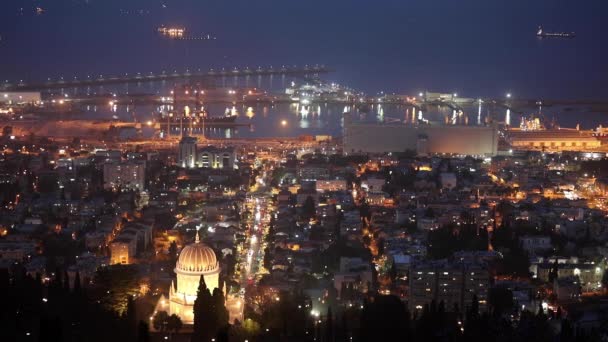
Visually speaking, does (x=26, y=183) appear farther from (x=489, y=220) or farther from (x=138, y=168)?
(x=489, y=220)

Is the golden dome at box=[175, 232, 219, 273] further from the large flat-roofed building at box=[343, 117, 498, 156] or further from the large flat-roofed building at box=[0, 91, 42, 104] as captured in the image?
the large flat-roofed building at box=[0, 91, 42, 104]

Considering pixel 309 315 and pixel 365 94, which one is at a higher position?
pixel 365 94

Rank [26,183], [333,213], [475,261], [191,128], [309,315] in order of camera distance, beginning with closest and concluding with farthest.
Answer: [309,315] → [475,261] → [333,213] → [26,183] → [191,128]

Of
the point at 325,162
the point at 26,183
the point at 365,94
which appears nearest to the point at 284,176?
the point at 325,162

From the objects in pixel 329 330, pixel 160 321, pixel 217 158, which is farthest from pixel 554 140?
pixel 160 321

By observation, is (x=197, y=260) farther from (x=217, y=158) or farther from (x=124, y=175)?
(x=217, y=158)

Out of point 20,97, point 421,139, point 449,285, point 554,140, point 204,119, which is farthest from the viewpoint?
point 20,97

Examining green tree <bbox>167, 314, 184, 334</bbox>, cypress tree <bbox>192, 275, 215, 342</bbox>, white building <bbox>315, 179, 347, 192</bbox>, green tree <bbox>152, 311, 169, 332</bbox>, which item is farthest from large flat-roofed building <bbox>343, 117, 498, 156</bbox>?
cypress tree <bbox>192, 275, 215, 342</bbox>
